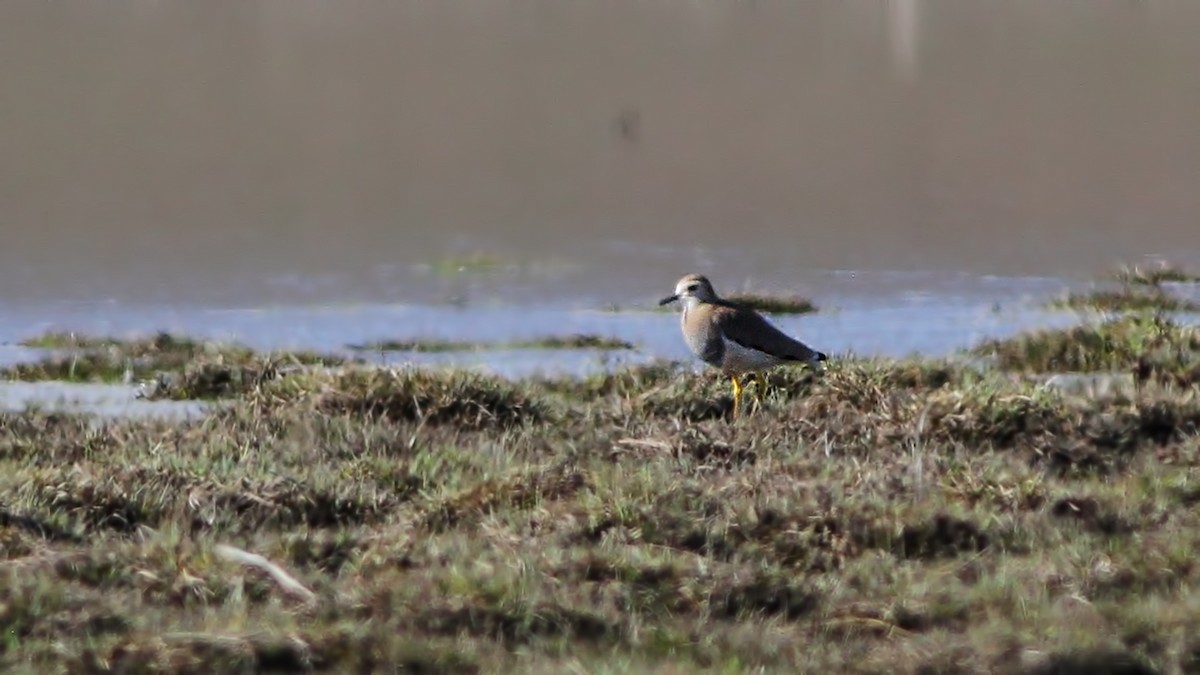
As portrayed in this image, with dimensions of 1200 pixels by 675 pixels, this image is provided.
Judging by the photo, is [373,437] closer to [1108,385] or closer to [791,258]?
[1108,385]

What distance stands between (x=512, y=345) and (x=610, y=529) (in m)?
6.34

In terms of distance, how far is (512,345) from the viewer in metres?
13.5

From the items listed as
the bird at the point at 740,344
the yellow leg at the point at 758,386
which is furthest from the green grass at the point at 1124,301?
the yellow leg at the point at 758,386

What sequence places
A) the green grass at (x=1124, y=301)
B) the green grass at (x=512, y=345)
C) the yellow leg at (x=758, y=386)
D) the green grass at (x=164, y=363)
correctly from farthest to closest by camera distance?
1. the green grass at (x=1124, y=301)
2. the green grass at (x=512, y=345)
3. the green grass at (x=164, y=363)
4. the yellow leg at (x=758, y=386)

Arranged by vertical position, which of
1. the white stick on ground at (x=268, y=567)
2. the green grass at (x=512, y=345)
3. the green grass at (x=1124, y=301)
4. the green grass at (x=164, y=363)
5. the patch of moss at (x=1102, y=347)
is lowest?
the white stick on ground at (x=268, y=567)

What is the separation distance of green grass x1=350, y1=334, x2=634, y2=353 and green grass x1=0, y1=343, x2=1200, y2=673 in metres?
3.08

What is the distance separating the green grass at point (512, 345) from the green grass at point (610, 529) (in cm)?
308

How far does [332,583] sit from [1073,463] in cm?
327

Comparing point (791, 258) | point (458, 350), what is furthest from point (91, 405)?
point (791, 258)

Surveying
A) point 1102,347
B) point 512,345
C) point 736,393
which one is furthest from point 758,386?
point 512,345

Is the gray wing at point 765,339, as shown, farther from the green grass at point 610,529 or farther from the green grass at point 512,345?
the green grass at point 512,345

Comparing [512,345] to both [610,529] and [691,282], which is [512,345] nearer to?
[691,282]

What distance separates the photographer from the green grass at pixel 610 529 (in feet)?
19.8

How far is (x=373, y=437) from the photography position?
8875 millimetres
